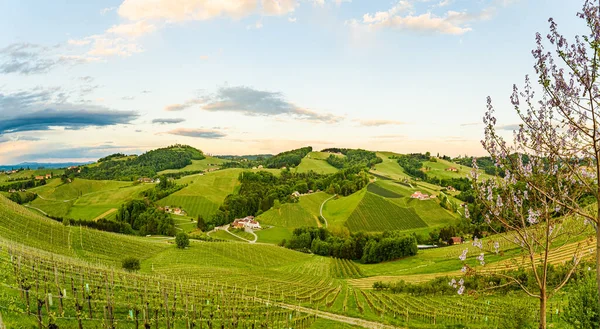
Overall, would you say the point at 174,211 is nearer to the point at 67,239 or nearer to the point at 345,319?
the point at 67,239

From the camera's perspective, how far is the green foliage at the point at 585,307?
17.0m

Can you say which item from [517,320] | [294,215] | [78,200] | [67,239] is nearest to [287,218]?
[294,215]

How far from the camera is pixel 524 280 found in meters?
47.3

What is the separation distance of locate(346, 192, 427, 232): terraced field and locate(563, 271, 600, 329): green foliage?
385 feet

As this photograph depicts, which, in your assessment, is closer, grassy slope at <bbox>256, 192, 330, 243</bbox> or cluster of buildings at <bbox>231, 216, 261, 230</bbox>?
grassy slope at <bbox>256, 192, 330, 243</bbox>

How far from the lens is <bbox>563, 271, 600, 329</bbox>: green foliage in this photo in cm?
1703

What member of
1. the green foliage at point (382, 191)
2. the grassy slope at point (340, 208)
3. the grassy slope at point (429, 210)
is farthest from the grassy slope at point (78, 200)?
the grassy slope at point (429, 210)

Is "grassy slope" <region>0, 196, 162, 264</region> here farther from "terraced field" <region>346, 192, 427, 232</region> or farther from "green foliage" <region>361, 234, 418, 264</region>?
"terraced field" <region>346, 192, 427, 232</region>

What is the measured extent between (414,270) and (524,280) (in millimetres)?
Result: 33162

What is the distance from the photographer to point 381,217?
5625 inches

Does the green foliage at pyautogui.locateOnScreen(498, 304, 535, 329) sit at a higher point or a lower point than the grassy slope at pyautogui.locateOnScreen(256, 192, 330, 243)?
higher

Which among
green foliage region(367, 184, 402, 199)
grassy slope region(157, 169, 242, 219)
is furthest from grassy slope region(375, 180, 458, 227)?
grassy slope region(157, 169, 242, 219)

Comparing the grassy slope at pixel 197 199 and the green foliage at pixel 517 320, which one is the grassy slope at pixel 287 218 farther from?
the green foliage at pixel 517 320

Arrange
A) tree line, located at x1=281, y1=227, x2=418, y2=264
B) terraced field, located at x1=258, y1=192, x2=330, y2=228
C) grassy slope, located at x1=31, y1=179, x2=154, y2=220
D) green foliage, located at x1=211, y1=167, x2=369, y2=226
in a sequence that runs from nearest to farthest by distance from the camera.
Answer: tree line, located at x1=281, y1=227, x2=418, y2=264 → terraced field, located at x1=258, y1=192, x2=330, y2=228 → grassy slope, located at x1=31, y1=179, x2=154, y2=220 → green foliage, located at x1=211, y1=167, x2=369, y2=226
